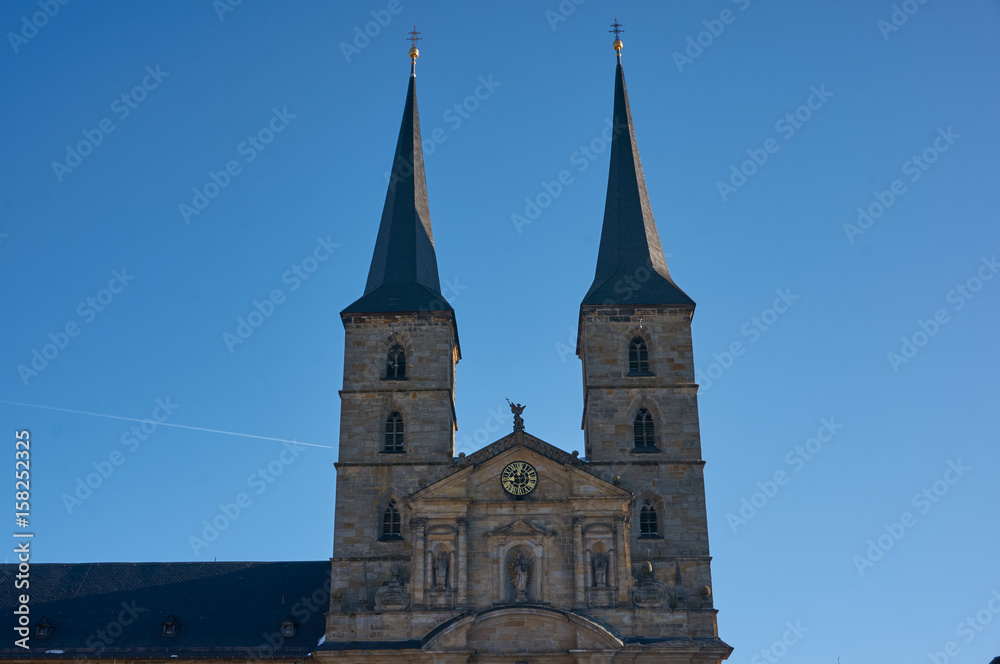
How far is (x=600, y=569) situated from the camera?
39375 mm

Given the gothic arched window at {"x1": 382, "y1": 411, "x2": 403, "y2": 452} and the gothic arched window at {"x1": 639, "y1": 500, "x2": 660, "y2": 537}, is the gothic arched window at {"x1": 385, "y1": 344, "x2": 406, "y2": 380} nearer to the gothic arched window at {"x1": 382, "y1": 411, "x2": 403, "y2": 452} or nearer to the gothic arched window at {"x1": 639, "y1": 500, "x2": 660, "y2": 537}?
the gothic arched window at {"x1": 382, "y1": 411, "x2": 403, "y2": 452}

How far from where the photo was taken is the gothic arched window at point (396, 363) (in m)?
44.5

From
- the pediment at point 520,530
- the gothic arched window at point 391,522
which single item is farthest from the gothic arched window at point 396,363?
the pediment at point 520,530

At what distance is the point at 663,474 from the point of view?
42.2m

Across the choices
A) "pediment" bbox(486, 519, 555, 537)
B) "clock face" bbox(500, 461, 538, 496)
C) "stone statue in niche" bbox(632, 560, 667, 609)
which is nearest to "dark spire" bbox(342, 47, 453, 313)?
"clock face" bbox(500, 461, 538, 496)

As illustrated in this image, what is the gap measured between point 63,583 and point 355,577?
1251 centimetres

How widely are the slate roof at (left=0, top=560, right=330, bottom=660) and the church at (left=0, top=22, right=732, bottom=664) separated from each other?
0.23ft

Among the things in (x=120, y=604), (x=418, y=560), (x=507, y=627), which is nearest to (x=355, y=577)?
(x=418, y=560)

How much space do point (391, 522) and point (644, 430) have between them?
30.8 ft

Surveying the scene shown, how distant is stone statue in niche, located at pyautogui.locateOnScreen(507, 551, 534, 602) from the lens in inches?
1548

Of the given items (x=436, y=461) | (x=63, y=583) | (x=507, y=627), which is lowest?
(x=507, y=627)

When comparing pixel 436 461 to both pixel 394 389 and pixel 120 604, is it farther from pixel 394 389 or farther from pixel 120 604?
pixel 120 604

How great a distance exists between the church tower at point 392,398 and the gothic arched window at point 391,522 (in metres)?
0.03

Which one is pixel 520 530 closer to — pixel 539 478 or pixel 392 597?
pixel 539 478
